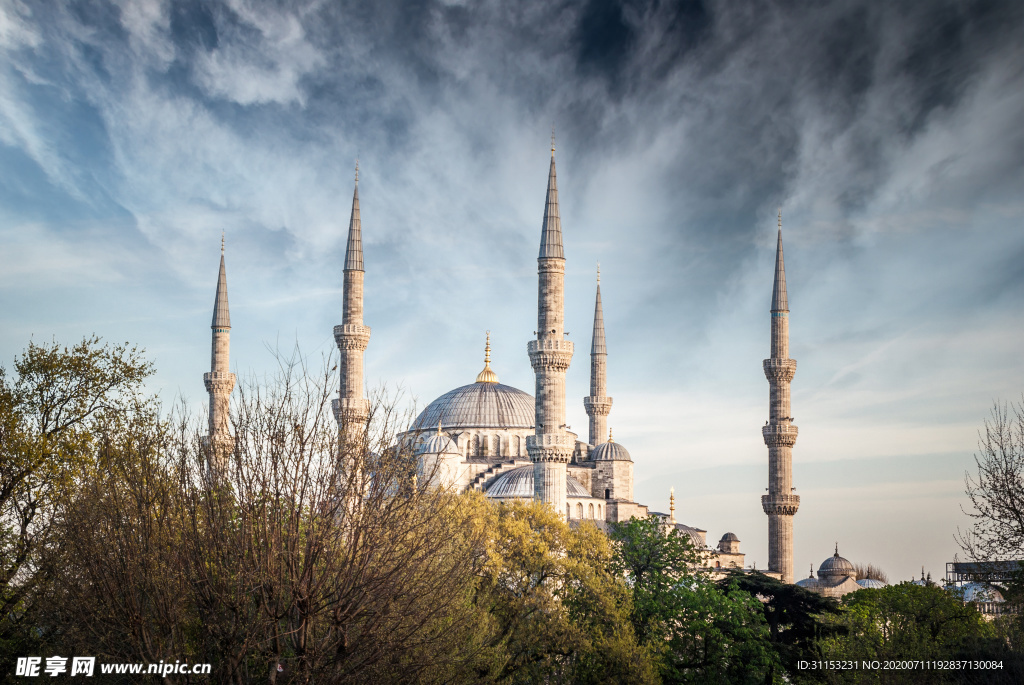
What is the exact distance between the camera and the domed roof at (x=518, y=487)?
49969mm

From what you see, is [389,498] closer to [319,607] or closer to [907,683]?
[319,607]

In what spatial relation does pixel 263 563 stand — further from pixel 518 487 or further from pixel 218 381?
pixel 218 381

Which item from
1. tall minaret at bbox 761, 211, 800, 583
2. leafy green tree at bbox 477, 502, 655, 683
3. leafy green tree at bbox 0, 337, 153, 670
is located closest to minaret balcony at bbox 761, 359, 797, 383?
tall minaret at bbox 761, 211, 800, 583

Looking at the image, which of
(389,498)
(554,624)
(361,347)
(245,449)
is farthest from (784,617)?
(361,347)

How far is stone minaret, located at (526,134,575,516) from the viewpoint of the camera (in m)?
41.6

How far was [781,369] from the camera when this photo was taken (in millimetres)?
54438

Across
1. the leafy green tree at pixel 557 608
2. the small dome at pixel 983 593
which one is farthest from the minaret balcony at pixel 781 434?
the leafy green tree at pixel 557 608

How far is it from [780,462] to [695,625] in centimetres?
3014

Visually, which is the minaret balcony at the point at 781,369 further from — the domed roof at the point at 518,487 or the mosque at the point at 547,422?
the domed roof at the point at 518,487

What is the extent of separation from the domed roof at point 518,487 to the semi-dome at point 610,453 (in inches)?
141

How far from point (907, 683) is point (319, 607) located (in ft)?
44.0

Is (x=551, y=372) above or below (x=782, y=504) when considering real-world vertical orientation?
above

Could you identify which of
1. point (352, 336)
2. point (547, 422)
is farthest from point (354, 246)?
point (547, 422)

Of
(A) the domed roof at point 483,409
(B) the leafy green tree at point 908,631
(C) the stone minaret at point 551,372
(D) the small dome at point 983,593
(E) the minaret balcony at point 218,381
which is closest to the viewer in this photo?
(B) the leafy green tree at point 908,631
